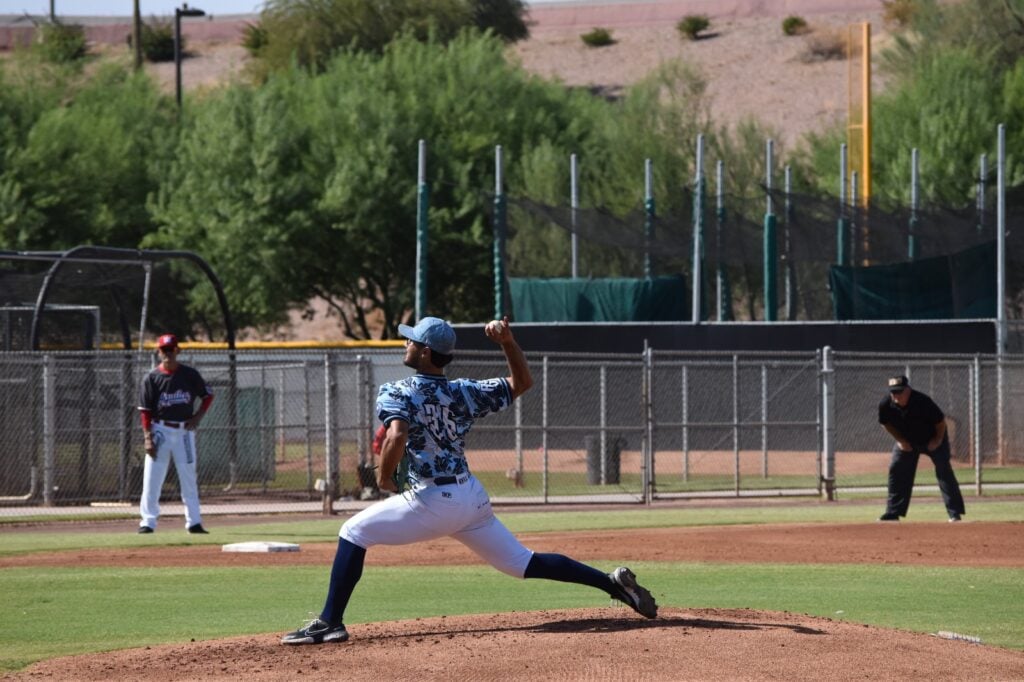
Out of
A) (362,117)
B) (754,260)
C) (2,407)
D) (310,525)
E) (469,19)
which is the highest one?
(469,19)

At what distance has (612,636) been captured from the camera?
27.8 ft

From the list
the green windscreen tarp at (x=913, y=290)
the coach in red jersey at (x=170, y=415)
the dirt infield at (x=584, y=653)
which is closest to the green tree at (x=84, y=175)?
the green windscreen tarp at (x=913, y=290)

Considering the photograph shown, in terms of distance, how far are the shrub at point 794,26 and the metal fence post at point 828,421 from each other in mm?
73995

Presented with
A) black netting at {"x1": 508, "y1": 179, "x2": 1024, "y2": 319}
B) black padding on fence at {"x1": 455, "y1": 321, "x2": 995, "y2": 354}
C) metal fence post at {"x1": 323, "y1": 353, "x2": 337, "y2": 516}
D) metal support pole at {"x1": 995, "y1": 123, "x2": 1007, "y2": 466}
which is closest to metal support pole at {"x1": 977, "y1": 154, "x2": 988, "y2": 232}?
black netting at {"x1": 508, "y1": 179, "x2": 1024, "y2": 319}

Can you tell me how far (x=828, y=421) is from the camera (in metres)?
23.2

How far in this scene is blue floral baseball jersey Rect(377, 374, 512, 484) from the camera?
838 cm

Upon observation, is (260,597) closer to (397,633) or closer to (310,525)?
(397,633)

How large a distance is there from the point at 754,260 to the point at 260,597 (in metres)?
22.6

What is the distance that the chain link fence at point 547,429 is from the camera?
72.3 feet

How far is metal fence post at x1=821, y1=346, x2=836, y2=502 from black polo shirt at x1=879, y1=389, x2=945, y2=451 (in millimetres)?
4662

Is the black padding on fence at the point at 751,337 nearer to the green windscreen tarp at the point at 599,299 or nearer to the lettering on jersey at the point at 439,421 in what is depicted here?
the green windscreen tarp at the point at 599,299

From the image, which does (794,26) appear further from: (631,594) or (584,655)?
(584,655)

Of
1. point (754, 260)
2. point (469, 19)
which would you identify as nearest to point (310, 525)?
point (754, 260)

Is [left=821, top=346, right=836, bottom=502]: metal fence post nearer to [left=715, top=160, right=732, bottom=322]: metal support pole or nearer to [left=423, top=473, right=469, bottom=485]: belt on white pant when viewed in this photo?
[left=715, top=160, right=732, bottom=322]: metal support pole
